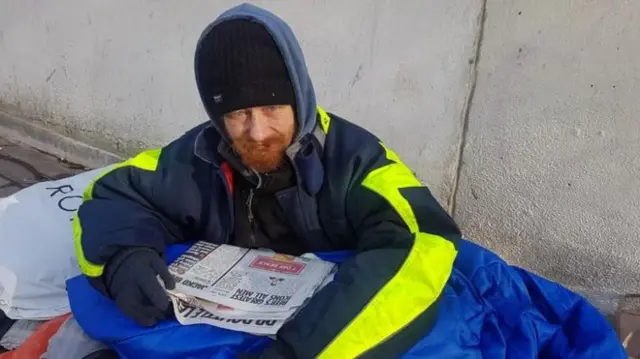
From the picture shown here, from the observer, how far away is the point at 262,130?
1560mm

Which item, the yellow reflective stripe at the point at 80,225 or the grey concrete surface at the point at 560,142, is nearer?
the yellow reflective stripe at the point at 80,225

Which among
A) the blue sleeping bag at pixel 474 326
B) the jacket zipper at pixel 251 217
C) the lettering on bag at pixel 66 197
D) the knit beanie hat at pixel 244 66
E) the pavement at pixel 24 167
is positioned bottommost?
the pavement at pixel 24 167

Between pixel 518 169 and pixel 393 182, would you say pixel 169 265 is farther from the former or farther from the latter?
pixel 518 169

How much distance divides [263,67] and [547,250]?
106cm

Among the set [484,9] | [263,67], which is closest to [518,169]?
[484,9]

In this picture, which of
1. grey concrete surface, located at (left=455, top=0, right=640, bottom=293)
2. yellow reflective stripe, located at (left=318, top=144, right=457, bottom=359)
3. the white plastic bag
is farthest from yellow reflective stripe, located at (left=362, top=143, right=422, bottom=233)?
the white plastic bag

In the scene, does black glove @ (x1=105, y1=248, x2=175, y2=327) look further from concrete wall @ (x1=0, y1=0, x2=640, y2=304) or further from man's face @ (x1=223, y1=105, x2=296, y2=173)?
concrete wall @ (x1=0, y1=0, x2=640, y2=304)

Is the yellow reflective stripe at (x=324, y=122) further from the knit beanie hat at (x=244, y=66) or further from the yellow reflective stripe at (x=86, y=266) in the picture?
the yellow reflective stripe at (x=86, y=266)

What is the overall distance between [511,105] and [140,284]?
42.5 inches

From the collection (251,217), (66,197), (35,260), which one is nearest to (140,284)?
(251,217)

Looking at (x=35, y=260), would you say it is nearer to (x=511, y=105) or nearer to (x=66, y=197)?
(x=66, y=197)

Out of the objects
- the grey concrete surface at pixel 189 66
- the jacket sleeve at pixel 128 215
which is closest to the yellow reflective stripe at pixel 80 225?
the jacket sleeve at pixel 128 215

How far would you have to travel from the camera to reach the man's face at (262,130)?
5.11 feet

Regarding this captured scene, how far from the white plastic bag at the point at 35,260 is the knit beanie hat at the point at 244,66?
801mm
